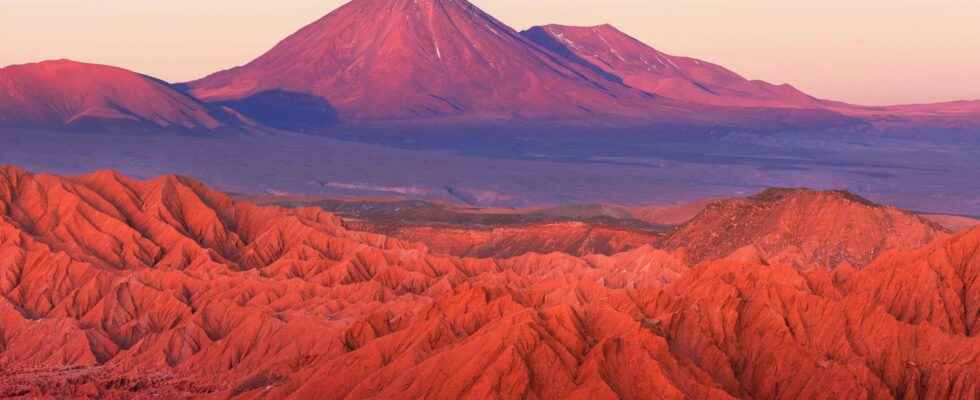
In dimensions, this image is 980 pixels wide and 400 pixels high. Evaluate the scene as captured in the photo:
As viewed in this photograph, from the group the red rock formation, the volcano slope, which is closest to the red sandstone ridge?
the volcano slope

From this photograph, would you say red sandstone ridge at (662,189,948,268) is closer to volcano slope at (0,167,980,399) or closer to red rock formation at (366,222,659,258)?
volcano slope at (0,167,980,399)

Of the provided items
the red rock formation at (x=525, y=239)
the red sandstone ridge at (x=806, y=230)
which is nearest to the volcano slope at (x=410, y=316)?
the red sandstone ridge at (x=806, y=230)

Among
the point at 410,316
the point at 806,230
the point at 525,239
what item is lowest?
the point at 525,239

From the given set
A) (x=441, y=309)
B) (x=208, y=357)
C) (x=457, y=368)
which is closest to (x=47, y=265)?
(x=208, y=357)

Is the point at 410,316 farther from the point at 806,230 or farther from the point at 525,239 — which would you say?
the point at 525,239

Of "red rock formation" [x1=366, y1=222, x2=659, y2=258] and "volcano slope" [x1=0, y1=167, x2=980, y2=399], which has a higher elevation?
"volcano slope" [x1=0, y1=167, x2=980, y2=399]

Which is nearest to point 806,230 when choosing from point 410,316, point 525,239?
point 525,239

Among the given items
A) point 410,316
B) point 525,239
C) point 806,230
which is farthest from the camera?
point 525,239

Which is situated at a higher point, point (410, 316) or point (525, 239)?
point (410, 316)
